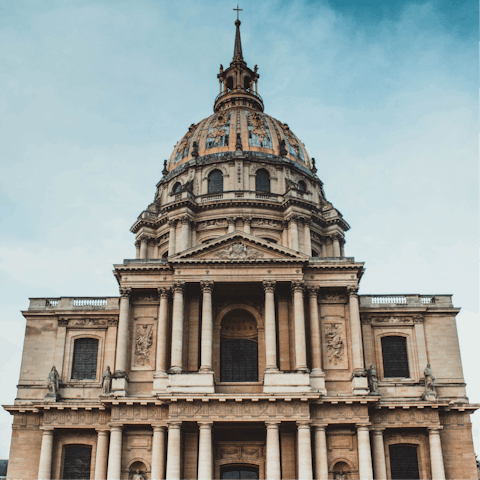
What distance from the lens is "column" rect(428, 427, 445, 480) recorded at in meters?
34.1

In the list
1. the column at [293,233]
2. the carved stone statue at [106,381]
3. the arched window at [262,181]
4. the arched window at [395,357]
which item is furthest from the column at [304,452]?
the arched window at [262,181]

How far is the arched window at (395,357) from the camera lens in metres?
38.0

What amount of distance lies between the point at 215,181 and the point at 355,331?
20403mm

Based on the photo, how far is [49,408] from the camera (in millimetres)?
35469

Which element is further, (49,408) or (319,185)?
(319,185)

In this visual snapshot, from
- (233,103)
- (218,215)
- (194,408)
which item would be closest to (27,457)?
(194,408)

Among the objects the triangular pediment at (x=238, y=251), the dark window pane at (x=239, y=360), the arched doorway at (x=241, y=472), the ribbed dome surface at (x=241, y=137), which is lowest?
the arched doorway at (x=241, y=472)

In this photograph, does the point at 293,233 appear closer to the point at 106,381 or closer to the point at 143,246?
the point at 143,246

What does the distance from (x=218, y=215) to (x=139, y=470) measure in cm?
2082

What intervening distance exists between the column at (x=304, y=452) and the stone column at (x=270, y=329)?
3.62 meters

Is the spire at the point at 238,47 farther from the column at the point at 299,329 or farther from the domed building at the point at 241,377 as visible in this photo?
the column at the point at 299,329

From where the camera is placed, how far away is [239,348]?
38.8 metres

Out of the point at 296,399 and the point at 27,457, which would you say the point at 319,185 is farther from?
the point at 27,457

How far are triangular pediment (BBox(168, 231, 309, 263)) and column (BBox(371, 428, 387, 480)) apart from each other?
35.3 feet
